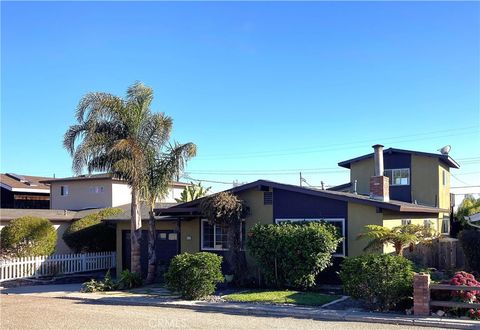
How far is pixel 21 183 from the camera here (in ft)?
119

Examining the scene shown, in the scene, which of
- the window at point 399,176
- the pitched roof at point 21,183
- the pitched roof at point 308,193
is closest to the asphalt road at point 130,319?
the pitched roof at point 308,193

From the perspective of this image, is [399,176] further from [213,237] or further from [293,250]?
[293,250]

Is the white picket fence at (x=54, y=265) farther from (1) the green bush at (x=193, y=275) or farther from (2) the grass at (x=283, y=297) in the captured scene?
(2) the grass at (x=283, y=297)

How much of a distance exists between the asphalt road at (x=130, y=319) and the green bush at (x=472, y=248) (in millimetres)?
7404

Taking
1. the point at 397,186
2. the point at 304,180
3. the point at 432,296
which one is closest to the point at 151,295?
the point at 432,296

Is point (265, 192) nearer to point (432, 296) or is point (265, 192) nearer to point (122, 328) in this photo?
point (432, 296)

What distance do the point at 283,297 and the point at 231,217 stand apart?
4.17m

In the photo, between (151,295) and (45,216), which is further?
(45,216)

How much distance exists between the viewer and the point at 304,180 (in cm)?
5044

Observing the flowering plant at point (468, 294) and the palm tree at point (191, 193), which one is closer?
the flowering plant at point (468, 294)

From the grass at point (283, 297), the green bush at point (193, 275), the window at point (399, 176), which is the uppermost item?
the window at point (399, 176)

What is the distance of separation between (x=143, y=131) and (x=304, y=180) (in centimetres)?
3306

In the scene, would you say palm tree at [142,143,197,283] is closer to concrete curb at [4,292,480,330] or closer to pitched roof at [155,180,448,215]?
pitched roof at [155,180,448,215]

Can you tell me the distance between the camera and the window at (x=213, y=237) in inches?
763
